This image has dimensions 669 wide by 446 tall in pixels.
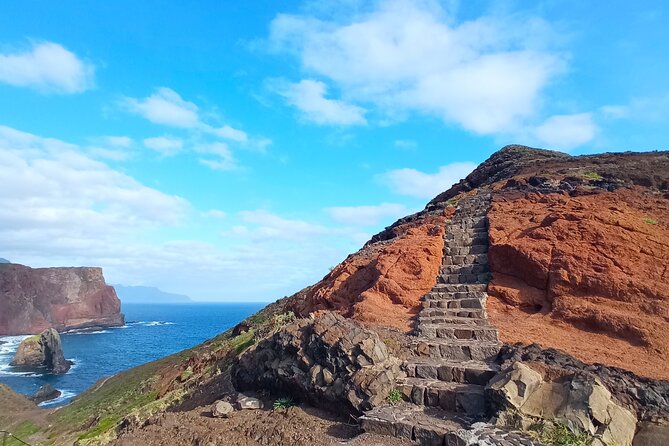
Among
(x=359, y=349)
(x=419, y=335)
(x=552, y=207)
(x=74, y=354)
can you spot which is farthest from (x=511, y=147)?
(x=74, y=354)

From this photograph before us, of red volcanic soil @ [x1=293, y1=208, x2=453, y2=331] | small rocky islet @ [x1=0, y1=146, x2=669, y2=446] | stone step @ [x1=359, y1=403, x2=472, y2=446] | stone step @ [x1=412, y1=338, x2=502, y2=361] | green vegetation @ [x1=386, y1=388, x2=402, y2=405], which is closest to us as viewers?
stone step @ [x1=359, y1=403, x2=472, y2=446]

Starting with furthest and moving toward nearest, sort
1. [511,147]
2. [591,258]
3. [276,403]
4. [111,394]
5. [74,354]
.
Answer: [74,354] → [511,147] → [111,394] → [591,258] → [276,403]

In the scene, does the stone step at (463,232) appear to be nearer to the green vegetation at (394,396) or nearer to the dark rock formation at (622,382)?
the dark rock formation at (622,382)

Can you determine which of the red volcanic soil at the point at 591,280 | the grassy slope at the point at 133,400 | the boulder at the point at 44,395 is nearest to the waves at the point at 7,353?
the boulder at the point at 44,395

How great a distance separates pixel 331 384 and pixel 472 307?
15.1 ft

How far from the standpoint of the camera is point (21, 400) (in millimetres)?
29172

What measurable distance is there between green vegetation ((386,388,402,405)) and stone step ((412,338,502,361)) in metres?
1.56

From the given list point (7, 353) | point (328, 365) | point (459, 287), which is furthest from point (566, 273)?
point (7, 353)

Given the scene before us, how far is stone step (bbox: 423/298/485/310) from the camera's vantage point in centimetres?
1030

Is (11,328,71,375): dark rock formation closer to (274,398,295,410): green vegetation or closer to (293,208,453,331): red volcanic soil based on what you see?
(293,208,453,331): red volcanic soil

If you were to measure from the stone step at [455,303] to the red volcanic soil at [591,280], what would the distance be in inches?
12.9

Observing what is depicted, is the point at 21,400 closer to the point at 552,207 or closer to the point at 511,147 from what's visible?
the point at 552,207

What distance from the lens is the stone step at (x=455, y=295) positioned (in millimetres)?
10712

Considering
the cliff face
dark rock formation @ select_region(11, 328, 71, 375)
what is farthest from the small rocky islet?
→ the cliff face
